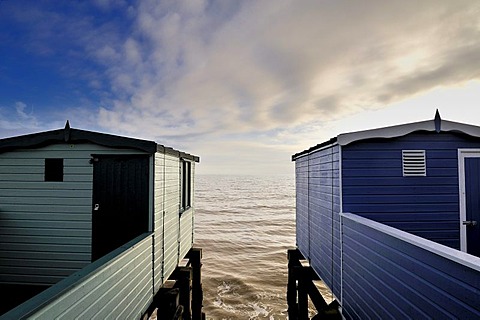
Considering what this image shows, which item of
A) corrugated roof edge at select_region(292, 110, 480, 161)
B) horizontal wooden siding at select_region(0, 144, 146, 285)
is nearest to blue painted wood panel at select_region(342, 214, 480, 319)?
corrugated roof edge at select_region(292, 110, 480, 161)

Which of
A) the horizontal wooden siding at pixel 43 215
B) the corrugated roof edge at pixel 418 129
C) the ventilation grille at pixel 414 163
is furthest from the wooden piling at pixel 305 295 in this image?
the horizontal wooden siding at pixel 43 215

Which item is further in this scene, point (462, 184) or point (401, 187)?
point (462, 184)

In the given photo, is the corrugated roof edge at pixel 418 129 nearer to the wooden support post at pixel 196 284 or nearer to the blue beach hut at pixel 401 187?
the blue beach hut at pixel 401 187

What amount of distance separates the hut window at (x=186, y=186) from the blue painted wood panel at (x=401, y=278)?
5.24 m

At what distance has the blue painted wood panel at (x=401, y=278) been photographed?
6.45 ft

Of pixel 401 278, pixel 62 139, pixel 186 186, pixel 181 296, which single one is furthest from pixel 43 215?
pixel 401 278

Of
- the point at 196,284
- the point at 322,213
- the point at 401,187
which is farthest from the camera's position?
the point at 196,284

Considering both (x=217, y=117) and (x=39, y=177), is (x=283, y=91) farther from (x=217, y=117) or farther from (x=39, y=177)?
(x=39, y=177)

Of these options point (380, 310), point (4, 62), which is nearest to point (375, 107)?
point (380, 310)

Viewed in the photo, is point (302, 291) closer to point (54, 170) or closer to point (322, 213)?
point (322, 213)

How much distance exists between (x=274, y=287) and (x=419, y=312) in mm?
10829

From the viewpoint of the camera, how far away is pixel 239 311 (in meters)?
10.1

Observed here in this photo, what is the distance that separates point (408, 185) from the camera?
509cm

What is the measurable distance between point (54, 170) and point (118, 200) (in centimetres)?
157
